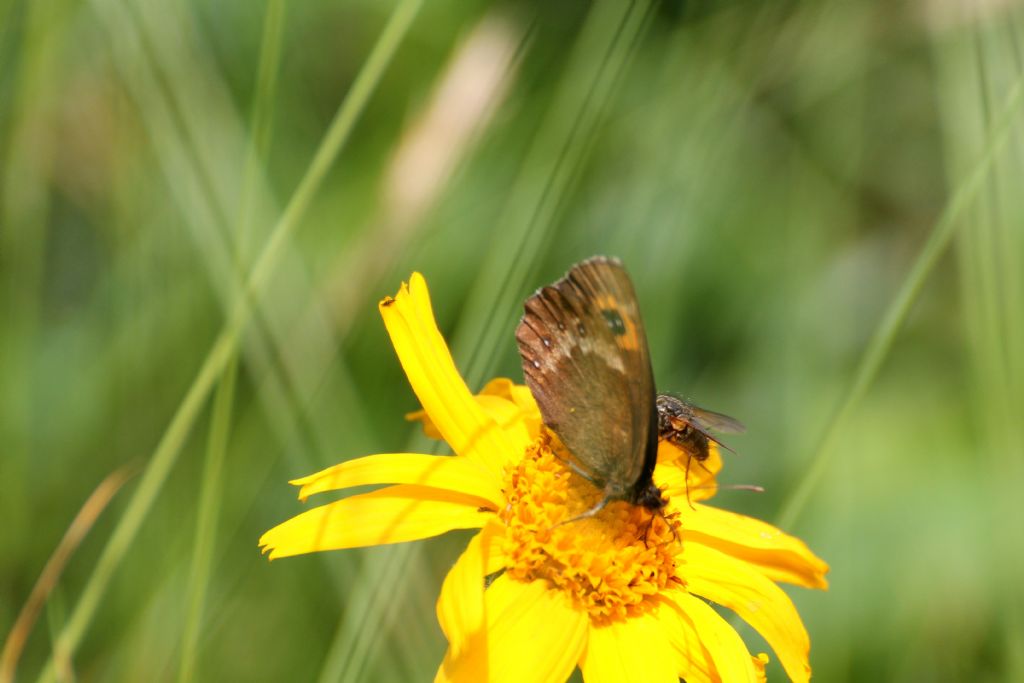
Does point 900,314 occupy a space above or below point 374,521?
above

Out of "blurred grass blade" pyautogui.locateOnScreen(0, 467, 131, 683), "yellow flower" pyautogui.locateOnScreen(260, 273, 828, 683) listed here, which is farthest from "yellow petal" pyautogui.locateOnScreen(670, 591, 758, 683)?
"blurred grass blade" pyautogui.locateOnScreen(0, 467, 131, 683)

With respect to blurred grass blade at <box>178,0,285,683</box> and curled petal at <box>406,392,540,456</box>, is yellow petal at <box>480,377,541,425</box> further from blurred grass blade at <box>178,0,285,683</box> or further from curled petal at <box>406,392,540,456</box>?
blurred grass blade at <box>178,0,285,683</box>

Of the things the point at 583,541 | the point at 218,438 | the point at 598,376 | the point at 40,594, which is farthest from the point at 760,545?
the point at 40,594

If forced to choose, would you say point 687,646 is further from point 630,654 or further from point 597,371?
point 597,371

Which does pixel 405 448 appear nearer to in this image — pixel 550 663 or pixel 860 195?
pixel 550 663

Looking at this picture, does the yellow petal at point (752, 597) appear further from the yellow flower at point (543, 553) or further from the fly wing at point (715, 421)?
the fly wing at point (715, 421)

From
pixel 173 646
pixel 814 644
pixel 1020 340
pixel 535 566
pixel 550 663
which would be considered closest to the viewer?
pixel 550 663

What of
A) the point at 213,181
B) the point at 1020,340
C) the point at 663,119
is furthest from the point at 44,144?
the point at 1020,340

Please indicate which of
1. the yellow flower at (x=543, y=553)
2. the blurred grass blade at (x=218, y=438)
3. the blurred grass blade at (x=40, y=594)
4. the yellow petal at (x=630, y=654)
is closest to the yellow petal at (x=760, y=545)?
the yellow flower at (x=543, y=553)
